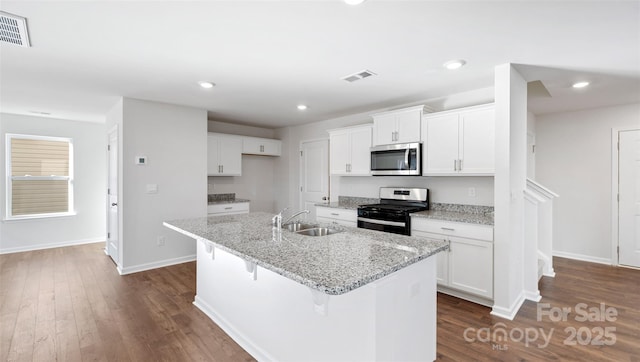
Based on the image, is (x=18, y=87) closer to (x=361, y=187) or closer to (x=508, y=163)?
(x=361, y=187)

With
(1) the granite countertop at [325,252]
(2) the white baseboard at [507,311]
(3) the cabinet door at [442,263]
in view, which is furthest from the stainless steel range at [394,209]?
(1) the granite countertop at [325,252]

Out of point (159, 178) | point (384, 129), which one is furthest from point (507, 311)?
point (159, 178)

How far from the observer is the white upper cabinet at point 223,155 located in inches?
204

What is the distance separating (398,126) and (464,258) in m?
1.80

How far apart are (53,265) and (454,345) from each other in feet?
17.4

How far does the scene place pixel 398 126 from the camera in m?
3.98

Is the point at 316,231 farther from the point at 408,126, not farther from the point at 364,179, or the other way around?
the point at 364,179

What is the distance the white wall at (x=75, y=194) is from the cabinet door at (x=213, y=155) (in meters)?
2.51

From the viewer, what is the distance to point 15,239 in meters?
5.12

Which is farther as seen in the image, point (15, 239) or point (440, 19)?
point (15, 239)

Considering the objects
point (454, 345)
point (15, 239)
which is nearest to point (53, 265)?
point (15, 239)

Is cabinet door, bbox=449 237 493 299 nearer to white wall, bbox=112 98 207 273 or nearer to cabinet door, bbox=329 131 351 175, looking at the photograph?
cabinet door, bbox=329 131 351 175

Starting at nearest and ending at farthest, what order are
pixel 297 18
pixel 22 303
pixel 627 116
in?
pixel 297 18
pixel 22 303
pixel 627 116

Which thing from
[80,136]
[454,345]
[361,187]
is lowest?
[454,345]
